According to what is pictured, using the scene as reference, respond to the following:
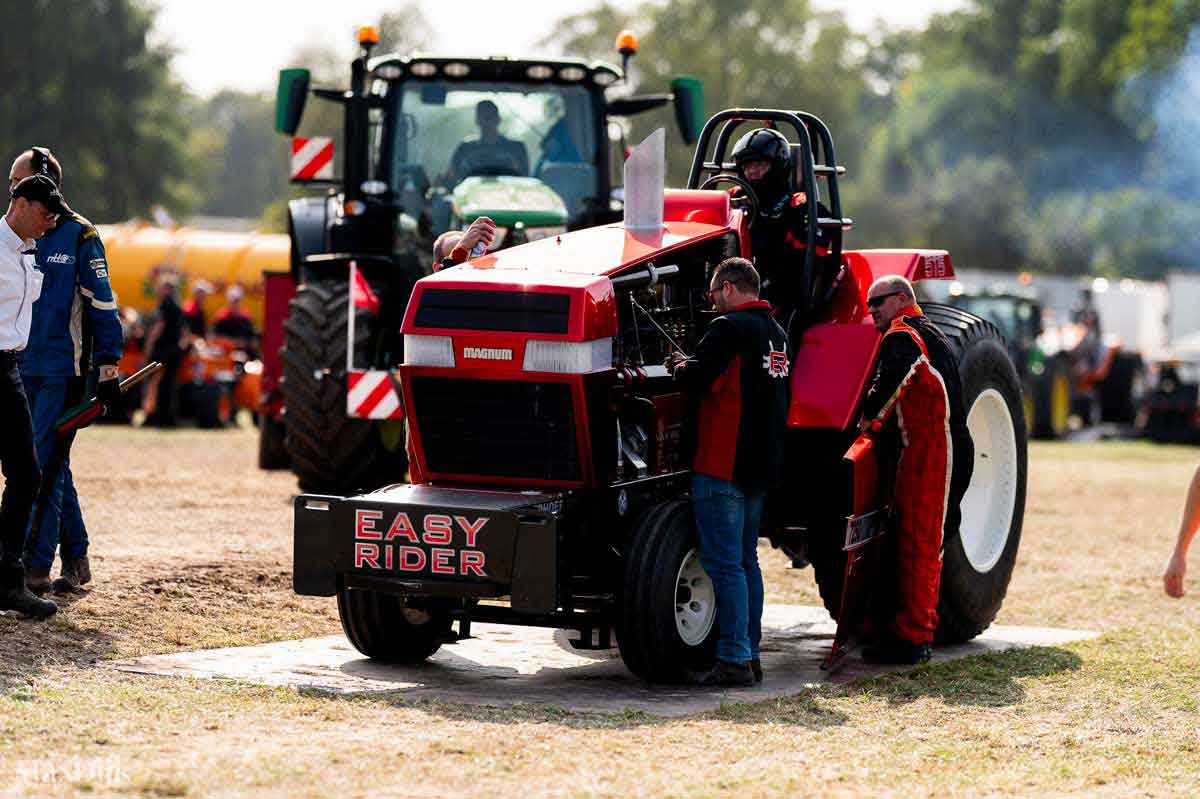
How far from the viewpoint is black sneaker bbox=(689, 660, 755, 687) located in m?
8.63

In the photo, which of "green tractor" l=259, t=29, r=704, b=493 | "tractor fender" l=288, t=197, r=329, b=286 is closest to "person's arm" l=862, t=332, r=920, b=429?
"green tractor" l=259, t=29, r=704, b=493

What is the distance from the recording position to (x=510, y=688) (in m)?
8.57

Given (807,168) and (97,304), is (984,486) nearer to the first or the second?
(807,168)

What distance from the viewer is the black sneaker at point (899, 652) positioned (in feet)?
30.7

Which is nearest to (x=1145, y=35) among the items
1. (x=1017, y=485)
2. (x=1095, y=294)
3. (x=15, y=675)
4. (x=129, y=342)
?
(x=1095, y=294)

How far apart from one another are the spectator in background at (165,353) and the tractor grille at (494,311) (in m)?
15.2

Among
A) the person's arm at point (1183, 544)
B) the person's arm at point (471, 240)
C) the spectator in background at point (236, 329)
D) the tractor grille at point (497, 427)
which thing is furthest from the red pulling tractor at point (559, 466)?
the spectator in background at point (236, 329)

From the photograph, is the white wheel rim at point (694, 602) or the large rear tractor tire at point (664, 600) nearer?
the large rear tractor tire at point (664, 600)

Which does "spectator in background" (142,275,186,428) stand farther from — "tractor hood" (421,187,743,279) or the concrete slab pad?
"tractor hood" (421,187,743,279)

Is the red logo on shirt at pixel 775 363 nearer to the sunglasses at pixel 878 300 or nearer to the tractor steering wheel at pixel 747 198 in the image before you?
the sunglasses at pixel 878 300

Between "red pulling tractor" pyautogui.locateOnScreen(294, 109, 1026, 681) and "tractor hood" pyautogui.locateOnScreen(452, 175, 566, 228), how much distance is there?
14.5ft

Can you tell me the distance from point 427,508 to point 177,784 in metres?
2.11

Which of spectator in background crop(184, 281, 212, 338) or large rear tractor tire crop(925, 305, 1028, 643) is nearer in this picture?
large rear tractor tire crop(925, 305, 1028, 643)

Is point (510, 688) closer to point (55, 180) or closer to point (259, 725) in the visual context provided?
point (259, 725)
